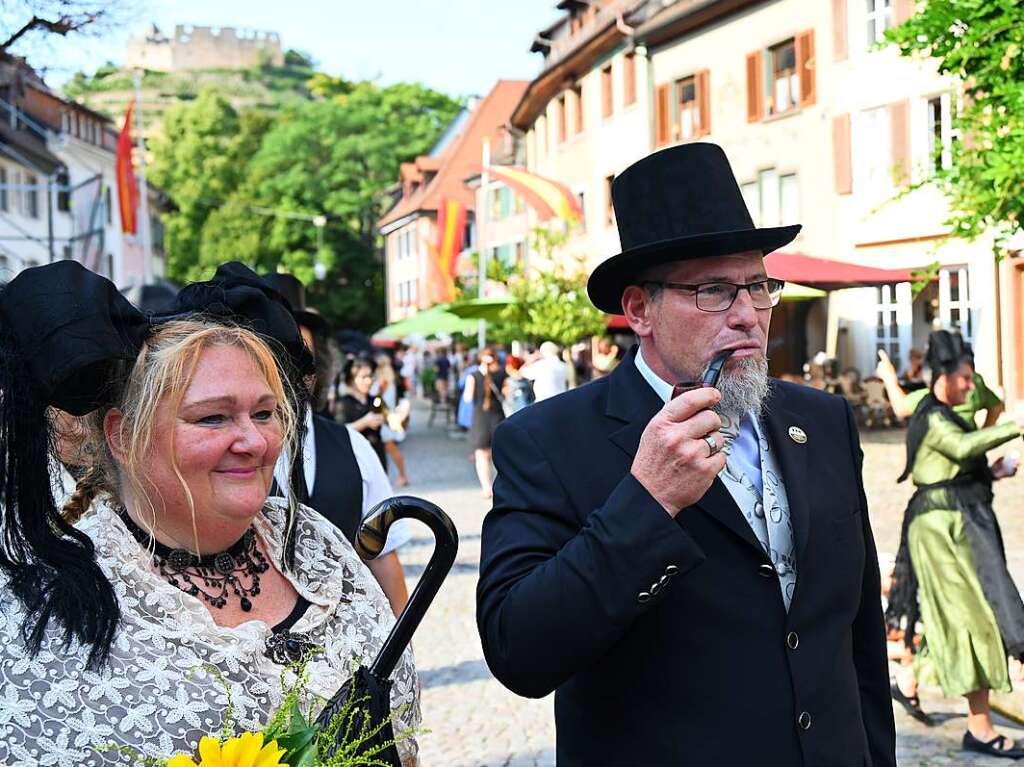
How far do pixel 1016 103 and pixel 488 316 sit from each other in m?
16.9

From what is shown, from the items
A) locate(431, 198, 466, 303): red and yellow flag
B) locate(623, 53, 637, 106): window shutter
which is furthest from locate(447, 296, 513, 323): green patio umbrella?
locate(623, 53, 637, 106): window shutter

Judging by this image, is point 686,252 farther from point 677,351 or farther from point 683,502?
point 683,502

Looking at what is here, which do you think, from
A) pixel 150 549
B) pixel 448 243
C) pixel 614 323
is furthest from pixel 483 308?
pixel 150 549

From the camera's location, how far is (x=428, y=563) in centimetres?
218

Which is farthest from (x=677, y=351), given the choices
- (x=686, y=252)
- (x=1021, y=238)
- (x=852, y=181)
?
(x=852, y=181)

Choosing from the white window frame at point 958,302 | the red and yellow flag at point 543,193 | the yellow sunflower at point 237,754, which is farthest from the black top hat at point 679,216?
the red and yellow flag at point 543,193

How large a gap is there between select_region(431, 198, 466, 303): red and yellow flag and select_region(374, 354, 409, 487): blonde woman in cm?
1454

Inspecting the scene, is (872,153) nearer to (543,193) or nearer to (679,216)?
(543,193)

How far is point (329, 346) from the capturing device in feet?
18.5

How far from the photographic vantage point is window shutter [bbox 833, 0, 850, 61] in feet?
82.2

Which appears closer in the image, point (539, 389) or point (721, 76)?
point (539, 389)

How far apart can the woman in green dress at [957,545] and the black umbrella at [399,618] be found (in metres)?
4.61

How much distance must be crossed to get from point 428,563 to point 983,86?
6.33 meters

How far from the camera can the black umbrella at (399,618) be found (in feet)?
6.97
